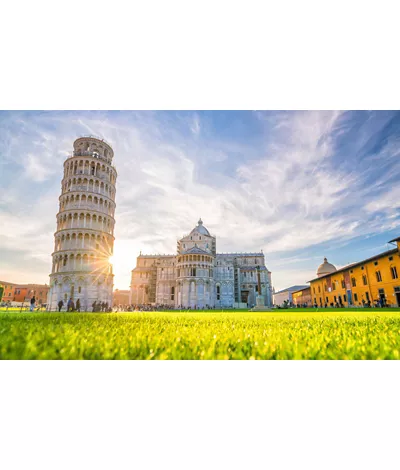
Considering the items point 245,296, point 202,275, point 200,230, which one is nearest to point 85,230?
point 202,275

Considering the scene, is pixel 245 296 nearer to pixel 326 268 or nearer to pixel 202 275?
pixel 202 275

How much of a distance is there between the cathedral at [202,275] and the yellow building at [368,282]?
1359cm

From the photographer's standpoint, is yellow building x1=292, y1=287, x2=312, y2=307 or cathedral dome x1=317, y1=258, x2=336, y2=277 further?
cathedral dome x1=317, y1=258, x2=336, y2=277

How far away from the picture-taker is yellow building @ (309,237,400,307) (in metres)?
27.8

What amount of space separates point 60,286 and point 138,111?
3124 centimetres

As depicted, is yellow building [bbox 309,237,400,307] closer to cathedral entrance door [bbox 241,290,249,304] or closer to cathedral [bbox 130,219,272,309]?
cathedral [bbox 130,219,272,309]

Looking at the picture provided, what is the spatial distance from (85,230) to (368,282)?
120 ft

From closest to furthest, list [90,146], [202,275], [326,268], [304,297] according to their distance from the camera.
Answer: [90,146], [202,275], [326,268], [304,297]

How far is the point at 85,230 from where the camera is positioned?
33.8 metres

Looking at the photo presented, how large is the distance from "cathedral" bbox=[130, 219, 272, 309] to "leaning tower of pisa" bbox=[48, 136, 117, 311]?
56.6 ft

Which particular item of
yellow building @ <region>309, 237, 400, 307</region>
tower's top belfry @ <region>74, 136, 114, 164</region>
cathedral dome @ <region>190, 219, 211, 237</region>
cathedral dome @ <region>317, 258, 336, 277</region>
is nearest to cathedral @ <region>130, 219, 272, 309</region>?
cathedral dome @ <region>190, 219, 211, 237</region>
